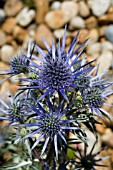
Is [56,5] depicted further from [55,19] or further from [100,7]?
[100,7]

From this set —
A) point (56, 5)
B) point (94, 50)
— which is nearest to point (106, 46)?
point (94, 50)

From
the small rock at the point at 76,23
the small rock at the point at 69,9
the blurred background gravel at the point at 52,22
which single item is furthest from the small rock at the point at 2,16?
the small rock at the point at 76,23

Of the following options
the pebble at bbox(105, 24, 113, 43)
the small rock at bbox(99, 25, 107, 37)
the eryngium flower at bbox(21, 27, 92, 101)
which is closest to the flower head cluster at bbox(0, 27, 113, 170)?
the eryngium flower at bbox(21, 27, 92, 101)

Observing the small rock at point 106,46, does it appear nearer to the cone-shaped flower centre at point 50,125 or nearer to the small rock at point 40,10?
the small rock at point 40,10

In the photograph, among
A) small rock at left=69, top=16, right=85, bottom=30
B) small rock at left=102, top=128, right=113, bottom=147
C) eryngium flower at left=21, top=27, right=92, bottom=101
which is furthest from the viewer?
small rock at left=69, top=16, right=85, bottom=30

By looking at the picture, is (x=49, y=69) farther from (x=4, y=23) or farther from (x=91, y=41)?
(x=4, y=23)

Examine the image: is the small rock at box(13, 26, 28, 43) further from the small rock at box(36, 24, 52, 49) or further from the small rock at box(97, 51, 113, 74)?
the small rock at box(97, 51, 113, 74)
